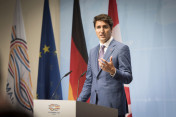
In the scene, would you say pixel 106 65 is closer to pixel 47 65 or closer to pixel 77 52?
pixel 77 52

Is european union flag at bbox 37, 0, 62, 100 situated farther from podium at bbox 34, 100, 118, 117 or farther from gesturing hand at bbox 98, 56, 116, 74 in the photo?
podium at bbox 34, 100, 118, 117

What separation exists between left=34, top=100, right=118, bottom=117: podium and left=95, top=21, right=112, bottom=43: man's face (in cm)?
148

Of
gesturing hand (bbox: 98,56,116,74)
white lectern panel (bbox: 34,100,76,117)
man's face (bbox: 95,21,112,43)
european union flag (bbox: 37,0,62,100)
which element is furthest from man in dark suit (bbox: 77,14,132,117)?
european union flag (bbox: 37,0,62,100)

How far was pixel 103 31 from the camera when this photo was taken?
335 cm

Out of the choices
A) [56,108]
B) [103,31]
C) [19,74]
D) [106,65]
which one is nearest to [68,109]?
[56,108]

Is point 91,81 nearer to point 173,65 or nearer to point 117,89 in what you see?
point 117,89

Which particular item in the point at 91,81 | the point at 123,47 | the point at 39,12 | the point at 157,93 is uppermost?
the point at 39,12

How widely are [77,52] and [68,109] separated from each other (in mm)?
3056

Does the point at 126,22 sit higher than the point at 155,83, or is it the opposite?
the point at 126,22

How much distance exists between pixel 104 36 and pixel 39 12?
247 cm

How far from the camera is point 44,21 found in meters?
4.88

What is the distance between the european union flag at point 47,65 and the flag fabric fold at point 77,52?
0.89 ft

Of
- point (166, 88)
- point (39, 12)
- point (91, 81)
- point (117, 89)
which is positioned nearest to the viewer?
point (117, 89)

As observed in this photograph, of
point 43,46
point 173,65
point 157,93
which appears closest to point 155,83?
point 157,93
